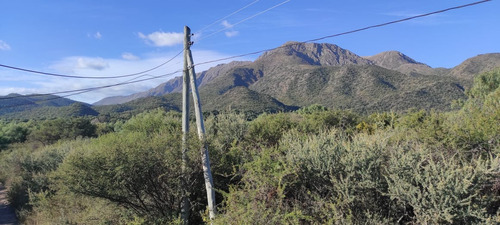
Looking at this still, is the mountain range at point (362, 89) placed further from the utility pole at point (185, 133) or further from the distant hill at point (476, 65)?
the utility pole at point (185, 133)

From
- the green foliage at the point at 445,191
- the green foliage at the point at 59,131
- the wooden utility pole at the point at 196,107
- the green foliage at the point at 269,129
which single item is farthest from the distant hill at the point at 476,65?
the wooden utility pole at the point at 196,107

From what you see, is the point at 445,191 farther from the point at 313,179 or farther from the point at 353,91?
the point at 353,91

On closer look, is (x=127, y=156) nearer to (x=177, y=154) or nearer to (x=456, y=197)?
(x=177, y=154)

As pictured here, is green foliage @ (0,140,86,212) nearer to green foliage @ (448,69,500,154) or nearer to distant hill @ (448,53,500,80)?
green foliage @ (448,69,500,154)

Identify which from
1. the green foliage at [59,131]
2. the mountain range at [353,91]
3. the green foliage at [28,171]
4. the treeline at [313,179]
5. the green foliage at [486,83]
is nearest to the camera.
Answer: the treeline at [313,179]

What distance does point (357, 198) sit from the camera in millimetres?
7141

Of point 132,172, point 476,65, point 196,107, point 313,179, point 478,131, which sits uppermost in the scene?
point 476,65

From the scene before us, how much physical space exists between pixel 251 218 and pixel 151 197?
16.8 feet

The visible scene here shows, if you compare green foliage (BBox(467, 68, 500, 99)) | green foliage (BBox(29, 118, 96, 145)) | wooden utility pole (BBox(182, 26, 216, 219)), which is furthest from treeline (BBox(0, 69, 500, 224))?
green foliage (BBox(29, 118, 96, 145))

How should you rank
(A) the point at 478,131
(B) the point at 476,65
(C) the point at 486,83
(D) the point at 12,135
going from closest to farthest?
(A) the point at 478,131 → (C) the point at 486,83 → (D) the point at 12,135 → (B) the point at 476,65

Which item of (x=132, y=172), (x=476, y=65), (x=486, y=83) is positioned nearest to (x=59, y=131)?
(x=132, y=172)

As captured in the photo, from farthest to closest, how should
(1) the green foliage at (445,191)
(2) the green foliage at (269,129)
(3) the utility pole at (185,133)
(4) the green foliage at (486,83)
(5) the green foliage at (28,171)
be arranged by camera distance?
(4) the green foliage at (486,83)
(5) the green foliage at (28,171)
(2) the green foliage at (269,129)
(3) the utility pole at (185,133)
(1) the green foliage at (445,191)

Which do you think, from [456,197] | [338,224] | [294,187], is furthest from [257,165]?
[456,197]

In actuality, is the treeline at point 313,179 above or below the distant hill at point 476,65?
below
